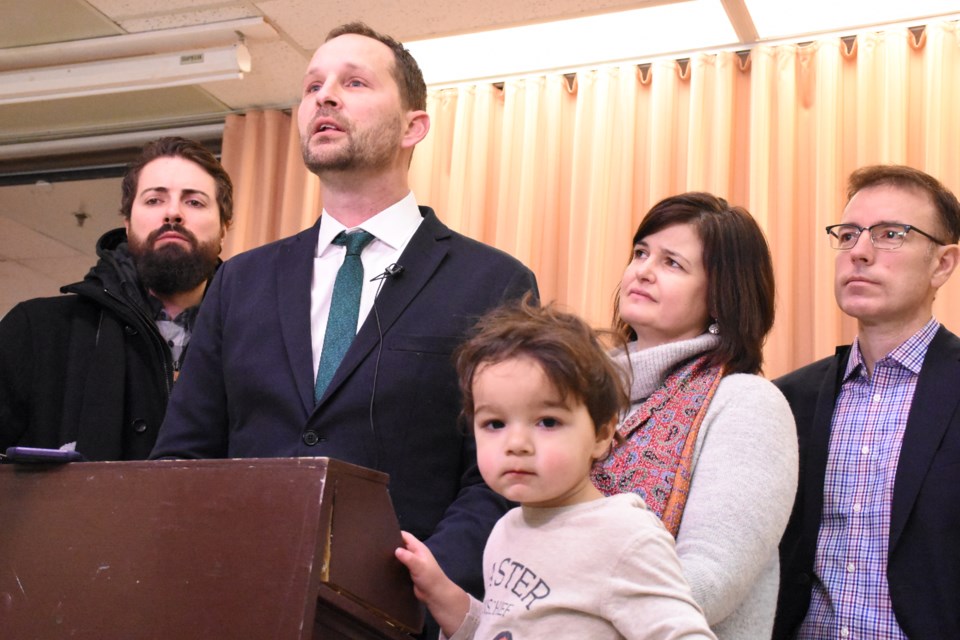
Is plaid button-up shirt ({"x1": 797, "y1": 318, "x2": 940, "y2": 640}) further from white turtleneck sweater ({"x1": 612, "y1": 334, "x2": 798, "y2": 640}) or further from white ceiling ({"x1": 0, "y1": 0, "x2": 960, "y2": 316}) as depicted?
white ceiling ({"x1": 0, "y1": 0, "x2": 960, "y2": 316})

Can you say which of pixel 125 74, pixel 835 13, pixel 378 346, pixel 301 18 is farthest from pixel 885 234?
pixel 125 74

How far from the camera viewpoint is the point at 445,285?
1972 mm

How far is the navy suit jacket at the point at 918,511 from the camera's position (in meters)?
1.98

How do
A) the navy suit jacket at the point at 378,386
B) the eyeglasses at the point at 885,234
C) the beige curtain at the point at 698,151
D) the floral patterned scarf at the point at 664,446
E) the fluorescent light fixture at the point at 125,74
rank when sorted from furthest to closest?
the fluorescent light fixture at the point at 125,74 → the beige curtain at the point at 698,151 → the eyeglasses at the point at 885,234 → the navy suit jacket at the point at 378,386 → the floral patterned scarf at the point at 664,446

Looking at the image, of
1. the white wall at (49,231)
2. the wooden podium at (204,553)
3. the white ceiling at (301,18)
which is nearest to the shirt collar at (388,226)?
the wooden podium at (204,553)

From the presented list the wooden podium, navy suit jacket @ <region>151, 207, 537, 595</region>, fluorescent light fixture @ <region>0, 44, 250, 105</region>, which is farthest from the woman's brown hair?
fluorescent light fixture @ <region>0, 44, 250, 105</region>

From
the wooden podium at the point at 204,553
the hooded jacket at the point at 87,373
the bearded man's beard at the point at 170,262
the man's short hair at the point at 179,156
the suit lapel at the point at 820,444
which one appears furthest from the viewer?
the man's short hair at the point at 179,156

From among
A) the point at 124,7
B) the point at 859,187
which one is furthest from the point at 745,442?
the point at 124,7

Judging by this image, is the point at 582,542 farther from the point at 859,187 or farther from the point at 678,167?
the point at 678,167

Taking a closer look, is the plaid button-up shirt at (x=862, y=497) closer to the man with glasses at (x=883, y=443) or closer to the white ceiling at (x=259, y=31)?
the man with glasses at (x=883, y=443)

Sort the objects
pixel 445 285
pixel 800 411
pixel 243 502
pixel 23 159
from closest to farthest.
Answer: pixel 243 502
pixel 445 285
pixel 800 411
pixel 23 159

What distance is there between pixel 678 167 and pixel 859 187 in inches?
54.2

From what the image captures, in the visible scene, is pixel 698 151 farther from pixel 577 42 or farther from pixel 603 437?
pixel 603 437

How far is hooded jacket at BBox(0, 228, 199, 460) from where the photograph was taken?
2.55m
